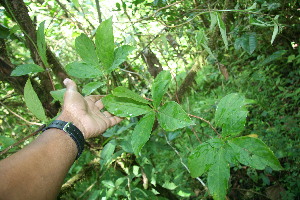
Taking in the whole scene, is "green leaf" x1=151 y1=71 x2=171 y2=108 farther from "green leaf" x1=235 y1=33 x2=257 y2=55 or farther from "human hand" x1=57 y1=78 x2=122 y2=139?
"green leaf" x1=235 y1=33 x2=257 y2=55

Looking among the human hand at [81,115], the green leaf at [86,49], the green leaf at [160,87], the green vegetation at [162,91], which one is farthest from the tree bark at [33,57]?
the green leaf at [160,87]

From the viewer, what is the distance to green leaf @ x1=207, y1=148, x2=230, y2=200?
0.51 m

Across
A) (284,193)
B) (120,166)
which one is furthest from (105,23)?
(284,193)

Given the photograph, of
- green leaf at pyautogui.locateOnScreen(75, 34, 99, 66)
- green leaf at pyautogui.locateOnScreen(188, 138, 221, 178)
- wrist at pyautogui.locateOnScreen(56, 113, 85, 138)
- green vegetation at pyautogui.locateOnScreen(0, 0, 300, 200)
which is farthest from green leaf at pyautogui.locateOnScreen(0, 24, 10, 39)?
green leaf at pyautogui.locateOnScreen(188, 138, 221, 178)

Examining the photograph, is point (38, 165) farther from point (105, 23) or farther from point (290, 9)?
point (290, 9)

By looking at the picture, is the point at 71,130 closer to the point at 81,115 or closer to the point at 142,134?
the point at 81,115

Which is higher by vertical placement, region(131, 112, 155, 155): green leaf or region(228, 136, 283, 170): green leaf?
region(131, 112, 155, 155): green leaf

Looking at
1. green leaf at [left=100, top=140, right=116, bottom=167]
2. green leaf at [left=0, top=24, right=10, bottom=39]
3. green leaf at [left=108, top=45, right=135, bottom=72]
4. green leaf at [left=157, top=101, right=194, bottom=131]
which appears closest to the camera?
green leaf at [left=157, top=101, right=194, bottom=131]

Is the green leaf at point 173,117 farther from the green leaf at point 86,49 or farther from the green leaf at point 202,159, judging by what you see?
the green leaf at point 86,49

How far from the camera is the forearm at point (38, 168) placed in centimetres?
57

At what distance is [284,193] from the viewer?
167 cm

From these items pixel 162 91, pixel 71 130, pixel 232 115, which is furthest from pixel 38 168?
pixel 232 115

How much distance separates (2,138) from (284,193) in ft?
6.20

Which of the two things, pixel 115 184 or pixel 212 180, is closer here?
pixel 212 180
